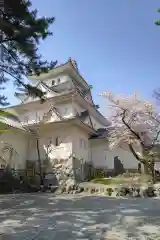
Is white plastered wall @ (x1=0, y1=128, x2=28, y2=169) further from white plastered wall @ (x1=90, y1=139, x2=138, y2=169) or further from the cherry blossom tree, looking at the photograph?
the cherry blossom tree

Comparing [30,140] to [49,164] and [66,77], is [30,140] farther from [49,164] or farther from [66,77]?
[66,77]

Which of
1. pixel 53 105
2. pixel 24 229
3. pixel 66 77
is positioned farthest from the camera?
pixel 66 77

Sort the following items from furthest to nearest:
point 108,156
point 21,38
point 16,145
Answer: point 108,156 → point 16,145 → point 21,38

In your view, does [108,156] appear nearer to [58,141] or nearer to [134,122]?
[134,122]

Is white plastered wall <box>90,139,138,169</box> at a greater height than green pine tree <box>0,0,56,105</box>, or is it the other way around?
green pine tree <box>0,0,56,105</box>

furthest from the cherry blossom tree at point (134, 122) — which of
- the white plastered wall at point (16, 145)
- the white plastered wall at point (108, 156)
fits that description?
the white plastered wall at point (16, 145)

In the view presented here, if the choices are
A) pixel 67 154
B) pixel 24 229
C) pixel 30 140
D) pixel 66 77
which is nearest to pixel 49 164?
pixel 67 154

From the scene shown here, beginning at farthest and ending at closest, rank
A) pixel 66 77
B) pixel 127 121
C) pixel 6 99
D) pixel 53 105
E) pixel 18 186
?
pixel 66 77 < pixel 53 105 < pixel 127 121 < pixel 18 186 < pixel 6 99

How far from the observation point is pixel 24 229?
16.5ft

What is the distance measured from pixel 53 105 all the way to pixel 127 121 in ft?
24.2

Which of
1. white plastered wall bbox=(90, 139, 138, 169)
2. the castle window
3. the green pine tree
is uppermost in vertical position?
the green pine tree

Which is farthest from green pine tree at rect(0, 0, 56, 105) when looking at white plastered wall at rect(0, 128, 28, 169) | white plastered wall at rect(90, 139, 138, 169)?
white plastered wall at rect(90, 139, 138, 169)

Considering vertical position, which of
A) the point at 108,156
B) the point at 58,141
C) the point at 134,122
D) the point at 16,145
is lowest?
the point at 108,156

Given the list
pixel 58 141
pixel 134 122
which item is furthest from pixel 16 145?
pixel 134 122
